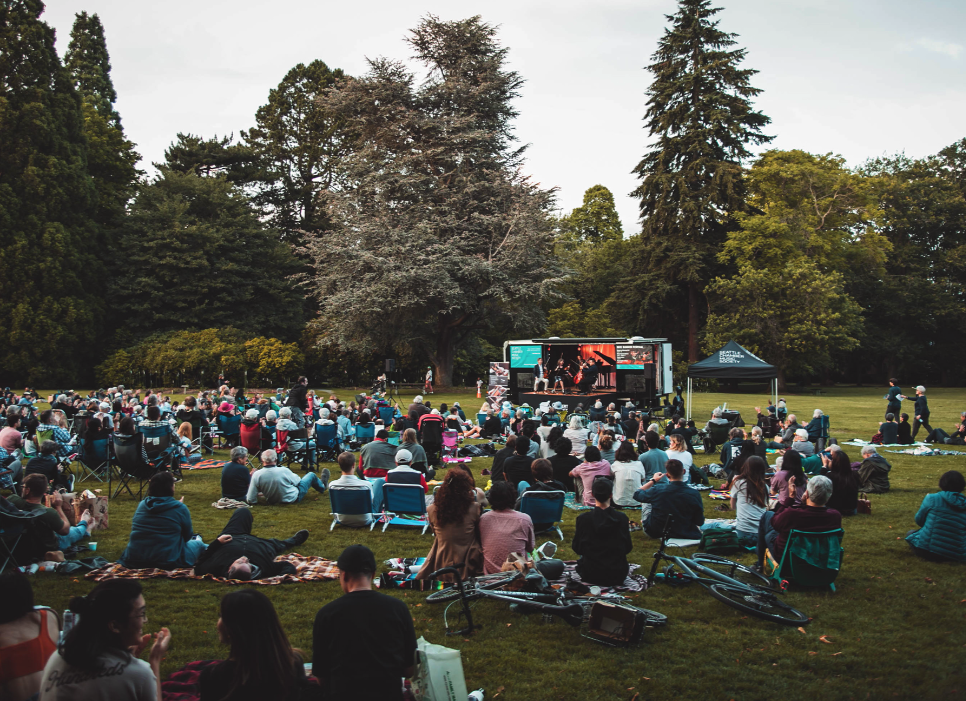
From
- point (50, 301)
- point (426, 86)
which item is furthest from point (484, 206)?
point (50, 301)

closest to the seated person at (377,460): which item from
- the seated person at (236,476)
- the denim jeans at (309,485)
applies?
the denim jeans at (309,485)

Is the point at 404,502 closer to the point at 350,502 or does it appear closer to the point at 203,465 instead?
the point at 350,502

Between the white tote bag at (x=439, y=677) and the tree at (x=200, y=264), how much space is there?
114 ft

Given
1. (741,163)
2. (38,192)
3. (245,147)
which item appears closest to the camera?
(38,192)

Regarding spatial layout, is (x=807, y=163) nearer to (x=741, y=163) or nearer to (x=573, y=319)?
(x=741, y=163)

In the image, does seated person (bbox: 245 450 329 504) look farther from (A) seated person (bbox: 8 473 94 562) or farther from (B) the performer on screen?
(B) the performer on screen

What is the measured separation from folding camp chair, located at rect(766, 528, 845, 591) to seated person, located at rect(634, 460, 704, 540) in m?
1.03

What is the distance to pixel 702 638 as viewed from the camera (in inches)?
189

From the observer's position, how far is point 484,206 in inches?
1261

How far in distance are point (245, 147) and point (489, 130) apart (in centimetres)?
1795

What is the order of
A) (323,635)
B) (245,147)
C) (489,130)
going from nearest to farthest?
(323,635)
(489,130)
(245,147)

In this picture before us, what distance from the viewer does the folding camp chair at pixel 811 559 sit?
222 inches

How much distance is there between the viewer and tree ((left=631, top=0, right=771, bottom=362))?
37.8 m

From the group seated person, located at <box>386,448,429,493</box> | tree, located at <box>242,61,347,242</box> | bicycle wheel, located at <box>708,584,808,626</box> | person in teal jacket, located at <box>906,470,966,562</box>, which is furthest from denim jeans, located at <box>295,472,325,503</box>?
tree, located at <box>242,61,347,242</box>
